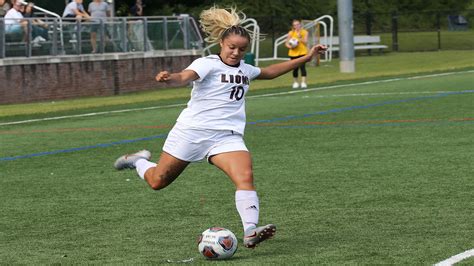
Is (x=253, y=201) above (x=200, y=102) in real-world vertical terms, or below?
below

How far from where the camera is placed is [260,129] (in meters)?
18.9

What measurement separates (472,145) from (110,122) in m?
8.21

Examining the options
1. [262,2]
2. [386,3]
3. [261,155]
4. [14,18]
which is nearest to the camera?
[261,155]

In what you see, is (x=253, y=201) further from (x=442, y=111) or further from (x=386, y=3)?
(x=386, y=3)

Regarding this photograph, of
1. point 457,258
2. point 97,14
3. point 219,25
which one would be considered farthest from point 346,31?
point 457,258

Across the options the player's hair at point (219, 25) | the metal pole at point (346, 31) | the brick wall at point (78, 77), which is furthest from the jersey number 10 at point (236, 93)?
the metal pole at point (346, 31)

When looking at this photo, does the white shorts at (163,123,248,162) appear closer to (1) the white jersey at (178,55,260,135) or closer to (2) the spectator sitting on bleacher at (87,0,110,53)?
(1) the white jersey at (178,55,260,135)

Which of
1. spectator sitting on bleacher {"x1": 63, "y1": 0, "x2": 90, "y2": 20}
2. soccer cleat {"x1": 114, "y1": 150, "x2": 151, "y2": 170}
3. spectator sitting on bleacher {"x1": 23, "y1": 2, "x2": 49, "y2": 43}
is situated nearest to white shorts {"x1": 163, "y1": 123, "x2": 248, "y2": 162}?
soccer cleat {"x1": 114, "y1": 150, "x2": 151, "y2": 170}

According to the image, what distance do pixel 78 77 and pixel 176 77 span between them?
22.4 m

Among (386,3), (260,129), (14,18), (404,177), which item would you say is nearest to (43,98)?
(14,18)

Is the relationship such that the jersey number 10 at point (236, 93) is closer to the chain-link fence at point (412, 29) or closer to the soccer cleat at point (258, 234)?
the soccer cleat at point (258, 234)

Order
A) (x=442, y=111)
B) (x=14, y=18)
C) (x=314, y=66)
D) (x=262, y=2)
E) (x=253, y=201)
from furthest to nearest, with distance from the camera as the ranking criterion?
(x=262, y=2) → (x=314, y=66) → (x=14, y=18) → (x=442, y=111) → (x=253, y=201)

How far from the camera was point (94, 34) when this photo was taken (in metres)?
30.8

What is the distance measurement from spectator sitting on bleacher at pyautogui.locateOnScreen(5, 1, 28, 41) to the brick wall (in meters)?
0.80
